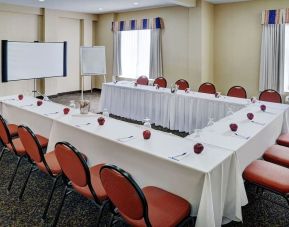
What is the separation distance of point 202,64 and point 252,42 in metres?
1.22

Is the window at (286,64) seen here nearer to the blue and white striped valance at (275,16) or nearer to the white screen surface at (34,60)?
the blue and white striped valance at (275,16)

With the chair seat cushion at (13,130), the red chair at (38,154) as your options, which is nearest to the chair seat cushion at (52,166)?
the red chair at (38,154)

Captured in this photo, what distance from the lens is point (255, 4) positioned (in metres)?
6.48

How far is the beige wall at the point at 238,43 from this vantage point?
6.56 meters

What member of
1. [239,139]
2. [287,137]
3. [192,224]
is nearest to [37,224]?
[192,224]

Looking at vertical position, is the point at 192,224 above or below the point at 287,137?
below

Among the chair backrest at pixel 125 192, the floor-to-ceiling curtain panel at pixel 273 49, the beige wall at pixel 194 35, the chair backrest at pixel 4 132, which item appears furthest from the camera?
the beige wall at pixel 194 35

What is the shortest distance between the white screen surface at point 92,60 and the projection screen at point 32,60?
24.4 inches

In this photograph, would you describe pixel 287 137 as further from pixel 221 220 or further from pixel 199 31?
pixel 199 31

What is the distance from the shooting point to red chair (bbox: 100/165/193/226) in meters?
1.77

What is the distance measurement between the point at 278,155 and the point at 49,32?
7488 mm

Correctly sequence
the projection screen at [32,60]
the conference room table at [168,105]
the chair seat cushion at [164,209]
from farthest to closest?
the projection screen at [32,60] → the conference room table at [168,105] → the chair seat cushion at [164,209]

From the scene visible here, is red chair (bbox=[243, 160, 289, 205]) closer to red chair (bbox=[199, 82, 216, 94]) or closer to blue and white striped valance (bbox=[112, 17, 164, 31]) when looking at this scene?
red chair (bbox=[199, 82, 216, 94])

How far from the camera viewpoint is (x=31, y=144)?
267cm
